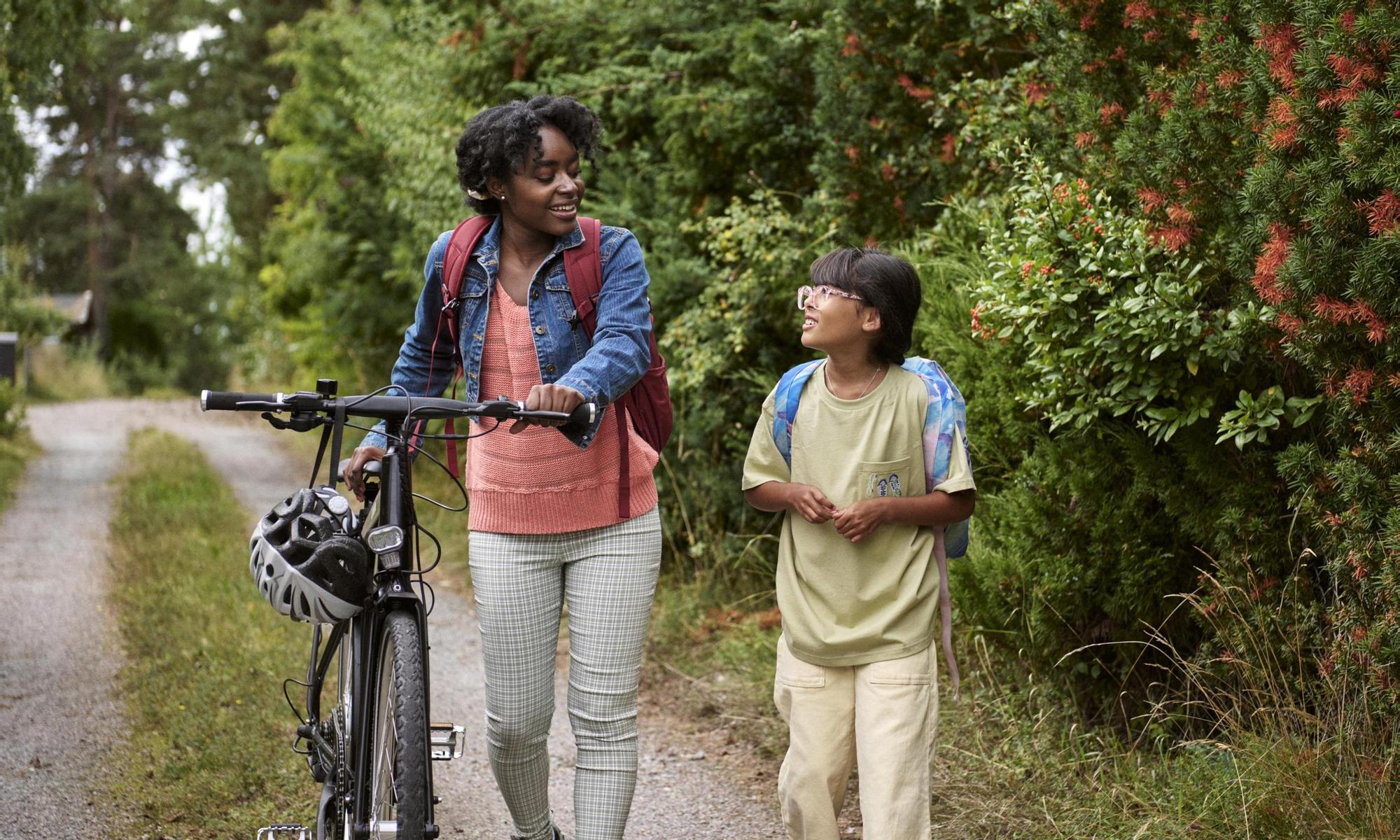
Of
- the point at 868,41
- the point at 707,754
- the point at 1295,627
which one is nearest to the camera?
the point at 1295,627

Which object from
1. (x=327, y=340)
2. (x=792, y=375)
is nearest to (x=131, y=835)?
(x=792, y=375)

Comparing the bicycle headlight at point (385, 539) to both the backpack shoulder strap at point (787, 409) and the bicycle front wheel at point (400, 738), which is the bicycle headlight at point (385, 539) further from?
the backpack shoulder strap at point (787, 409)

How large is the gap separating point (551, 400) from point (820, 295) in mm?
773

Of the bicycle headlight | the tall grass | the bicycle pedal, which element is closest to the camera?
the bicycle headlight

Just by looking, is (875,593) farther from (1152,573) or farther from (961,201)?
(961,201)

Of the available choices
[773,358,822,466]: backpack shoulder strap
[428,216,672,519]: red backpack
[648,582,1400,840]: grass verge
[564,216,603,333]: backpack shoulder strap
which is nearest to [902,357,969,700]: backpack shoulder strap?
[773,358,822,466]: backpack shoulder strap

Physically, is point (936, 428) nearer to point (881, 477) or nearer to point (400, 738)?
point (881, 477)

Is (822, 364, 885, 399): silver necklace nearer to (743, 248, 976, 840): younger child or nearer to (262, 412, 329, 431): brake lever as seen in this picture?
(743, 248, 976, 840): younger child

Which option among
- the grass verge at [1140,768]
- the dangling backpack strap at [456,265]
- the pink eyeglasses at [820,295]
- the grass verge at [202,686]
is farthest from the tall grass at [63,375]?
the pink eyeglasses at [820,295]

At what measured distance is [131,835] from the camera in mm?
4406

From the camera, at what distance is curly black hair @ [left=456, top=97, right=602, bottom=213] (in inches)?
125

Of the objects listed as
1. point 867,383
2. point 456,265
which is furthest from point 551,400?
point 867,383

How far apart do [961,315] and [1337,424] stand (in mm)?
1849

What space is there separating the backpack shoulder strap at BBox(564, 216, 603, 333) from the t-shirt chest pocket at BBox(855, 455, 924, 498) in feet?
2.52
